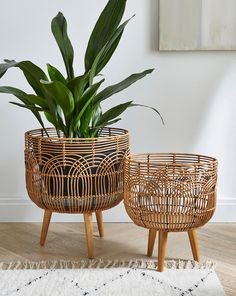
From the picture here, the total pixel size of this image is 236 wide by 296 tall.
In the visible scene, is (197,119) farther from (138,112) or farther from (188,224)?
(188,224)

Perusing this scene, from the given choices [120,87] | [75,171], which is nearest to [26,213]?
[75,171]

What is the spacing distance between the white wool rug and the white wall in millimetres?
599

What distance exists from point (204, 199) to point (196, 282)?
0.29m

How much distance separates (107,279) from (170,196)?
365 millimetres

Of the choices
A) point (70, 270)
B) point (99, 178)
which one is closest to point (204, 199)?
point (99, 178)

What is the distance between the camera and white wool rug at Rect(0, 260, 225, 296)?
171 cm

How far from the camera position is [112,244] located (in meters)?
2.19

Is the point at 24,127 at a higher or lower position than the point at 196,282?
higher

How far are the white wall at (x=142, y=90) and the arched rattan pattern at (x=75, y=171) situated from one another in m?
0.48

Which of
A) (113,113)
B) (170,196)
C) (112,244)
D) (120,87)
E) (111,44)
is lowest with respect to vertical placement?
(112,244)

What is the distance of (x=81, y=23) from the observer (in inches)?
94.0

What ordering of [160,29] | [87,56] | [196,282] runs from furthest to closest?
[160,29]
[87,56]
[196,282]

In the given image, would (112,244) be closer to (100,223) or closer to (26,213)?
(100,223)

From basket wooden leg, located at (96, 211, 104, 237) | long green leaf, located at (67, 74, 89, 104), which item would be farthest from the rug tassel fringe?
long green leaf, located at (67, 74, 89, 104)
